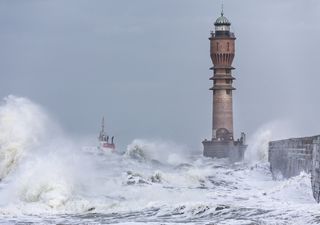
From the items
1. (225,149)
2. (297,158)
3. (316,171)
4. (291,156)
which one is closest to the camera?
(316,171)

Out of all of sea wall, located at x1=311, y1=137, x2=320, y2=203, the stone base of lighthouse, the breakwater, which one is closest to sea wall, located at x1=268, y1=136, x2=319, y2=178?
the breakwater

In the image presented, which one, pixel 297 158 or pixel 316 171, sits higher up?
pixel 297 158

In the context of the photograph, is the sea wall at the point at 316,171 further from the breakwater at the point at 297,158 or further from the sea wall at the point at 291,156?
the sea wall at the point at 291,156

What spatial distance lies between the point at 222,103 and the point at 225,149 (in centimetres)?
258

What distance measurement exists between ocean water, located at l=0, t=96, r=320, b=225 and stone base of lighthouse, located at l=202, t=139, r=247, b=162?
14.0 meters

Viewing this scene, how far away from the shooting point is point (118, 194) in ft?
94.7

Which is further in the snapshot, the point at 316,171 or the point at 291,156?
the point at 291,156

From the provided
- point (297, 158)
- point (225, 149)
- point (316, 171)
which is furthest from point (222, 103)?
point (316, 171)

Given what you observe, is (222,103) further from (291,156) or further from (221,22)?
→ (291,156)

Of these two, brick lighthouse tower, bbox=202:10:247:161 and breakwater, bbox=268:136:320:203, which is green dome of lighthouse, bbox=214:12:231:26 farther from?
breakwater, bbox=268:136:320:203

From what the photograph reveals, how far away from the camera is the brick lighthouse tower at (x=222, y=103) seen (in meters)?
56.8

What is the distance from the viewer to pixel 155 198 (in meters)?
27.9

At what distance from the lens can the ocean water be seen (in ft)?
73.5

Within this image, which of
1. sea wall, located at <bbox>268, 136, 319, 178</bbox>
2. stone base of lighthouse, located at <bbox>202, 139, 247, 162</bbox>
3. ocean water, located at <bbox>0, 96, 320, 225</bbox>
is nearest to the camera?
ocean water, located at <bbox>0, 96, 320, 225</bbox>
